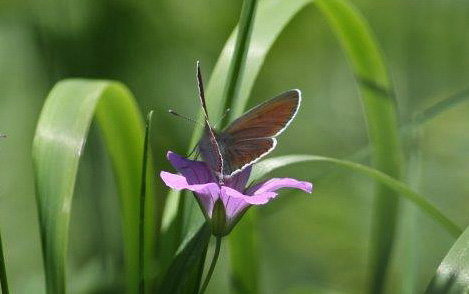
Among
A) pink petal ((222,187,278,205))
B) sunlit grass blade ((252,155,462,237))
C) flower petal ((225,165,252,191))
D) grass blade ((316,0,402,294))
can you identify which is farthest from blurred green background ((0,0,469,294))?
pink petal ((222,187,278,205))

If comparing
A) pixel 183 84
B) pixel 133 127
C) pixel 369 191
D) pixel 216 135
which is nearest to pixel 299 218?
A: pixel 369 191

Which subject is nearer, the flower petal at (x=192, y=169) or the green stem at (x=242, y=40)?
the flower petal at (x=192, y=169)

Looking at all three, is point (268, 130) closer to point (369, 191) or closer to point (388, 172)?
point (388, 172)

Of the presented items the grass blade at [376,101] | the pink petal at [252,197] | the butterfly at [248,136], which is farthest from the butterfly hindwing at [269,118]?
the grass blade at [376,101]

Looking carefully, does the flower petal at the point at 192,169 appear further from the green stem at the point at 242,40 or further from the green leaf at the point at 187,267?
the green stem at the point at 242,40

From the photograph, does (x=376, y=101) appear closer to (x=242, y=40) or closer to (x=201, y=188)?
(x=242, y=40)

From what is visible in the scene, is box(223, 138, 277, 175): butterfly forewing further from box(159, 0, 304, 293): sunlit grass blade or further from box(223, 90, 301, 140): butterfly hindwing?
box(159, 0, 304, 293): sunlit grass blade
